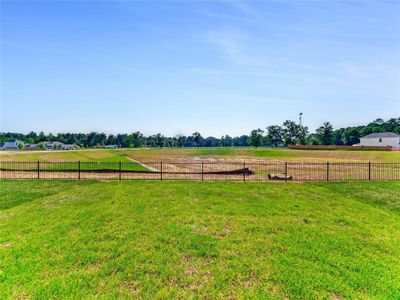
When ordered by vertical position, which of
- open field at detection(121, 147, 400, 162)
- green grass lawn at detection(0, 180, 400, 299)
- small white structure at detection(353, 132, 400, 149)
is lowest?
open field at detection(121, 147, 400, 162)

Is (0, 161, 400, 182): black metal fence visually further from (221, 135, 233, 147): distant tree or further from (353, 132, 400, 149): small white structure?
(221, 135, 233, 147): distant tree

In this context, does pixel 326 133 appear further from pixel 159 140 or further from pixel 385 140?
pixel 159 140

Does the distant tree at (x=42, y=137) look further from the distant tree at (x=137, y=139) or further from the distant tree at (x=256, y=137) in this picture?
the distant tree at (x=256, y=137)

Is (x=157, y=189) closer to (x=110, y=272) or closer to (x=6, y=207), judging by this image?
(x=6, y=207)

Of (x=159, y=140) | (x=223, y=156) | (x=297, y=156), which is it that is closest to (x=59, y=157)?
(x=223, y=156)

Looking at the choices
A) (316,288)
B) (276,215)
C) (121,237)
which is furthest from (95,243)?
(276,215)

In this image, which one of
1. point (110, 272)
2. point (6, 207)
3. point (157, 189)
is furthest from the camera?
point (157, 189)

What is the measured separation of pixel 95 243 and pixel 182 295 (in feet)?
9.57

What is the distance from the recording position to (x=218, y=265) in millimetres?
5219

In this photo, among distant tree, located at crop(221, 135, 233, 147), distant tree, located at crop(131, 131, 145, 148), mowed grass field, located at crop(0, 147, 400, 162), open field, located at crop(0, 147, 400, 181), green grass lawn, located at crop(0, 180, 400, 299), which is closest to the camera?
green grass lawn, located at crop(0, 180, 400, 299)

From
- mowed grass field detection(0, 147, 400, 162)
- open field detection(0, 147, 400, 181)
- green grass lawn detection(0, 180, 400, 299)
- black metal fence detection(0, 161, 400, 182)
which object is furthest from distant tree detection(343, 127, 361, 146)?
green grass lawn detection(0, 180, 400, 299)

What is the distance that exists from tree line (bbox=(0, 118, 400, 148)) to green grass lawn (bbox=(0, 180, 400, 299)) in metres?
83.3

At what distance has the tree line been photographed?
295ft

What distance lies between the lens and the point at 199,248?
5969mm
